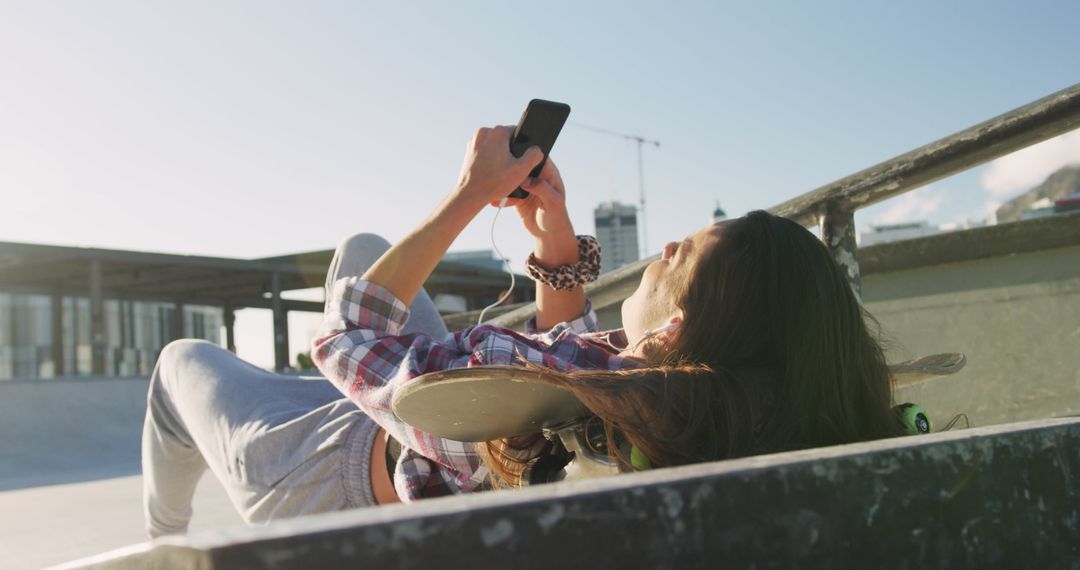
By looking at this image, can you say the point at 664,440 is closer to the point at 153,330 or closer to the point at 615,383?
the point at 615,383

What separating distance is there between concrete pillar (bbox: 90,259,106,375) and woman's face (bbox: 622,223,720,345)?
45.3 ft

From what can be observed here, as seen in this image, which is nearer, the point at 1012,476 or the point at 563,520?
the point at 563,520

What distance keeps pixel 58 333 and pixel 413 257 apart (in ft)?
59.2

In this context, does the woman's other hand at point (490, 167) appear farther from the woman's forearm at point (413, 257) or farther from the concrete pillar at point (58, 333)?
the concrete pillar at point (58, 333)

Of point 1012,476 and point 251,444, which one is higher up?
point 1012,476

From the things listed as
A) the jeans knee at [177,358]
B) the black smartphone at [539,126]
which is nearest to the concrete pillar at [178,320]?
the jeans knee at [177,358]

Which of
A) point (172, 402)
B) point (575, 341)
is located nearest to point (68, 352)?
point (172, 402)

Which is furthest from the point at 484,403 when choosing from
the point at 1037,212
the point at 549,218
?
the point at 1037,212

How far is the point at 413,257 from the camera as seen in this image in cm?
144

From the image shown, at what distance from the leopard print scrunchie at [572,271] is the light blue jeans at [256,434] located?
363 mm

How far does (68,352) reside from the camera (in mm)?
16609

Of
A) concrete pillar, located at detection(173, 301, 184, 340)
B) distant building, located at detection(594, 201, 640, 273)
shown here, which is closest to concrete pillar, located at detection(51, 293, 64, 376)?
concrete pillar, located at detection(173, 301, 184, 340)

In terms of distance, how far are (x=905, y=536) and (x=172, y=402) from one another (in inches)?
83.1

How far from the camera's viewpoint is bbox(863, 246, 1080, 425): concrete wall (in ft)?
9.77
